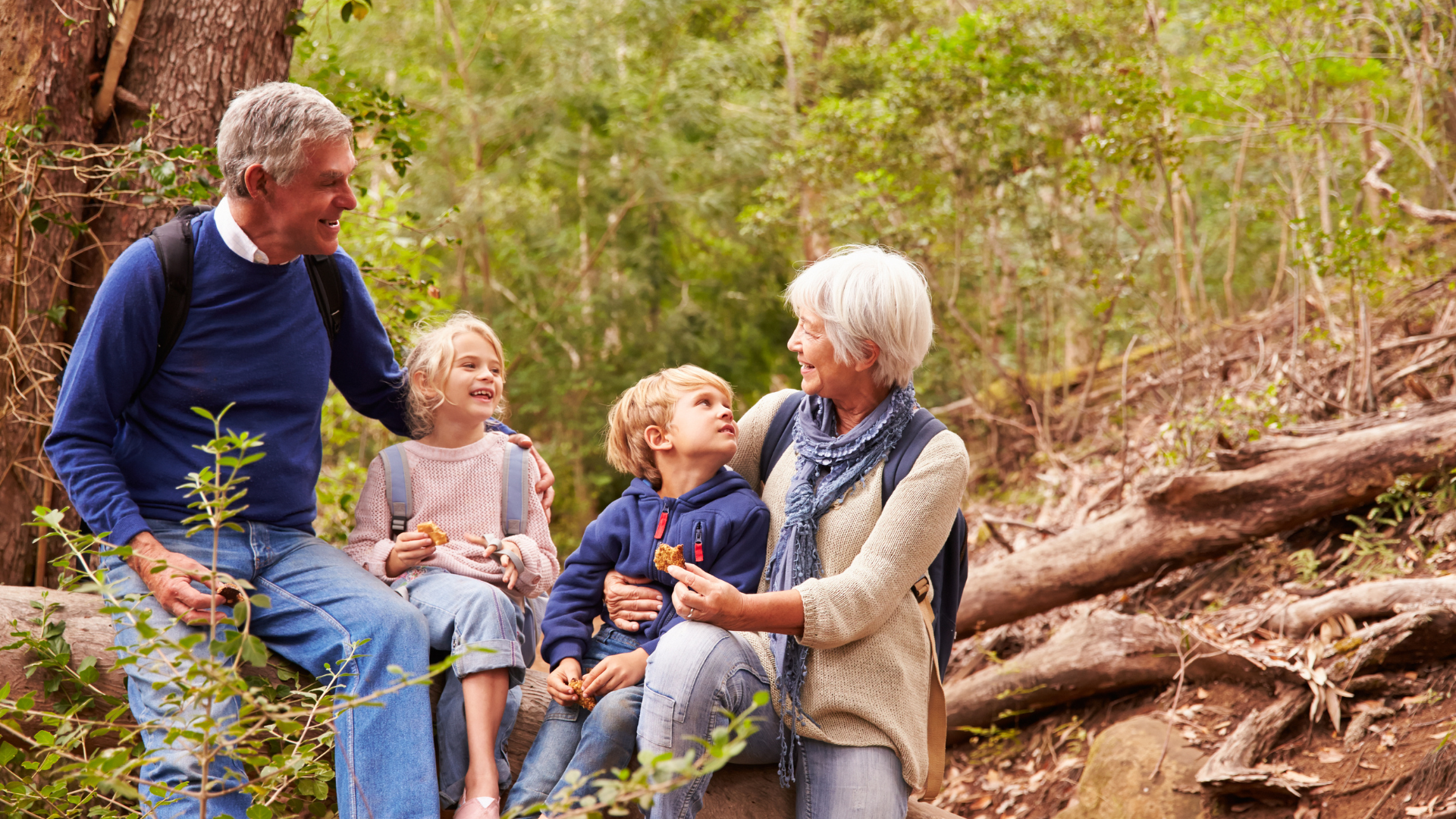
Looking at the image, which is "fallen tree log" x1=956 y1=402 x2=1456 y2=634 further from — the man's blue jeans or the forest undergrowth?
the man's blue jeans

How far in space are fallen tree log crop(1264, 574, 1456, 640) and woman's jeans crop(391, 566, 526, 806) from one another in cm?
312

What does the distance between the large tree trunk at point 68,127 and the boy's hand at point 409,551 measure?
4.40 feet

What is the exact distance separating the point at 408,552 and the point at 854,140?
655 cm

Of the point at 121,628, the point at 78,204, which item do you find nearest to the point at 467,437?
the point at 121,628

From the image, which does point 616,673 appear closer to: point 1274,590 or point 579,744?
point 579,744

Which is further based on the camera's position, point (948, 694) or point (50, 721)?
point (948, 694)

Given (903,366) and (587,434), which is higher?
(903,366)

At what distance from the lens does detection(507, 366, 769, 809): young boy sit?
2.42 meters

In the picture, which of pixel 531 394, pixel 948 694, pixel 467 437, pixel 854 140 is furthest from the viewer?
pixel 531 394

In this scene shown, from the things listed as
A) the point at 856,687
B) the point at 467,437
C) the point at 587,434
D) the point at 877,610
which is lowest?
the point at 587,434

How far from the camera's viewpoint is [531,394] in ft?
37.8

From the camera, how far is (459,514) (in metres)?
2.81

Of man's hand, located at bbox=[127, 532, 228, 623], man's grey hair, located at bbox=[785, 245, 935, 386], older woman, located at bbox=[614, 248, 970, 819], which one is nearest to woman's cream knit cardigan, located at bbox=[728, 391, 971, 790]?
older woman, located at bbox=[614, 248, 970, 819]

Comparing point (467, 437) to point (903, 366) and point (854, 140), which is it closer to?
point (903, 366)
